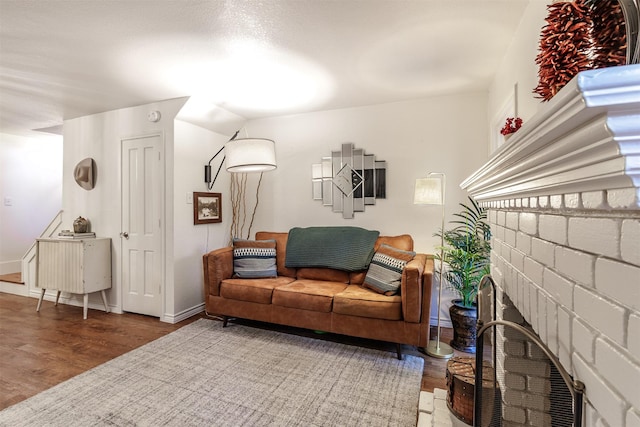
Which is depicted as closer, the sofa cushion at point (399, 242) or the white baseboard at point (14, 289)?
the sofa cushion at point (399, 242)

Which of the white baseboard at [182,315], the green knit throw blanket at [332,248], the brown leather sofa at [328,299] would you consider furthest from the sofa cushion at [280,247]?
the white baseboard at [182,315]

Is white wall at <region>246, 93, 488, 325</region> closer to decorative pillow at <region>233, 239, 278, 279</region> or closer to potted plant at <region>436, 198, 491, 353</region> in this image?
potted plant at <region>436, 198, 491, 353</region>

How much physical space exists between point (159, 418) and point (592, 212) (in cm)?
220

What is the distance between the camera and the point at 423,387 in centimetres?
206

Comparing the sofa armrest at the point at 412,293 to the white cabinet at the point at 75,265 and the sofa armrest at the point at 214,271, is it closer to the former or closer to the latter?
the sofa armrest at the point at 214,271

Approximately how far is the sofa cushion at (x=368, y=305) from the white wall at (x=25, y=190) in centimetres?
555

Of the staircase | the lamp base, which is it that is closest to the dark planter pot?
the lamp base

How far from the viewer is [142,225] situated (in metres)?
3.43

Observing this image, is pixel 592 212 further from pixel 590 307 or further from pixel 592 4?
pixel 592 4

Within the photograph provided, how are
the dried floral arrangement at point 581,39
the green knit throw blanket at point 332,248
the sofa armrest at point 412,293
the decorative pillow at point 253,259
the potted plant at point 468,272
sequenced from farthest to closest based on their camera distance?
the decorative pillow at point 253,259 < the green knit throw blanket at point 332,248 < the potted plant at point 468,272 < the sofa armrest at point 412,293 < the dried floral arrangement at point 581,39

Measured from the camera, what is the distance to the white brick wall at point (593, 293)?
0.48 metres

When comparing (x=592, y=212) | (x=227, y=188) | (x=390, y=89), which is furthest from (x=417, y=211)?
(x=592, y=212)

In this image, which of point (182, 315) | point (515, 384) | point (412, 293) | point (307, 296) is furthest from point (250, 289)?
point (515, 384)

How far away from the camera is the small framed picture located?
138 inches
